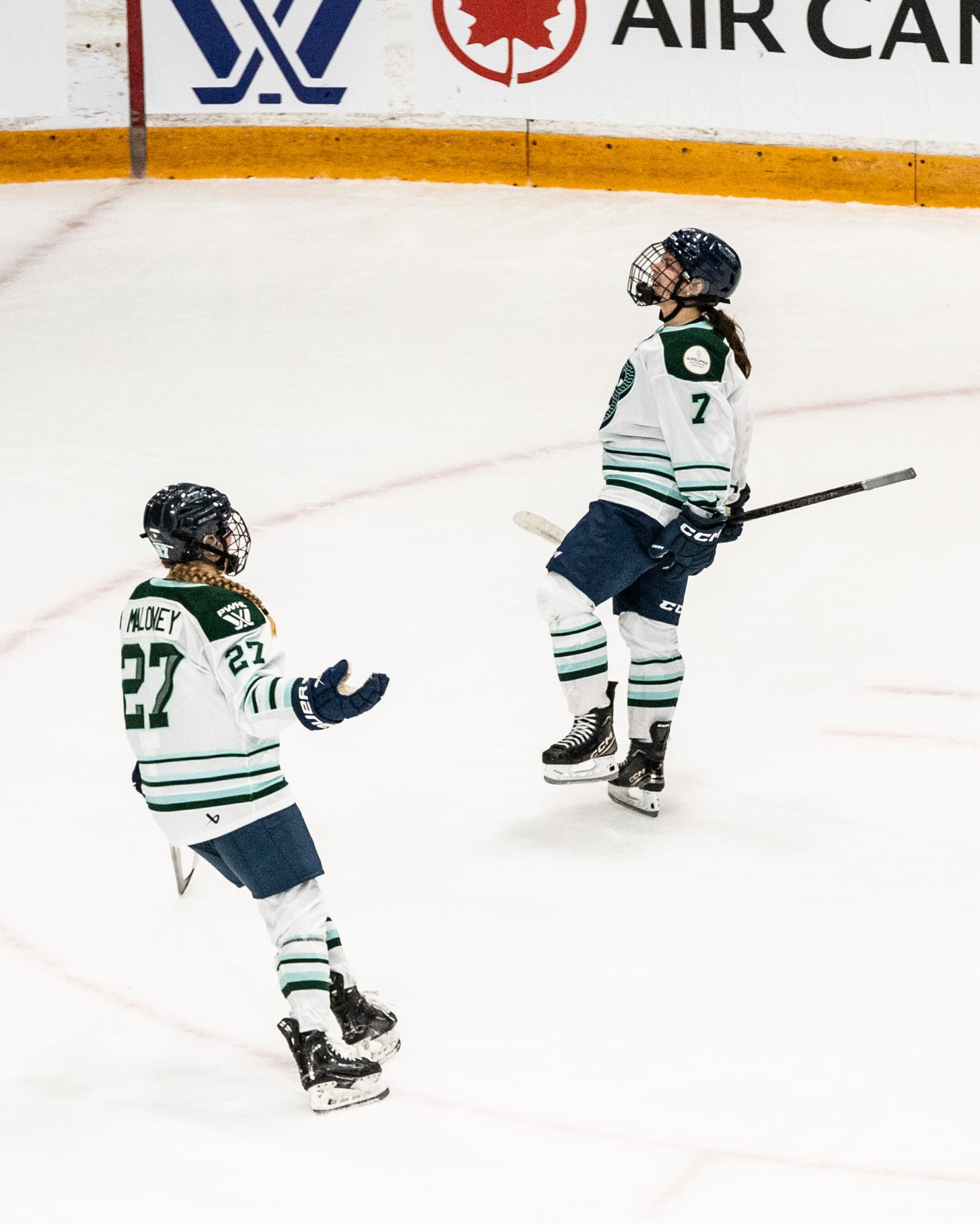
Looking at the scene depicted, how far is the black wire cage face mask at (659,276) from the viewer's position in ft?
12.1

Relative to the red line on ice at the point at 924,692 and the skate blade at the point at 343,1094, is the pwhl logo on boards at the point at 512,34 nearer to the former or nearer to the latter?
the red line on ice at the point at 924,692

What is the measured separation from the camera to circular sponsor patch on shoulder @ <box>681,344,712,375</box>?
364 centimetres

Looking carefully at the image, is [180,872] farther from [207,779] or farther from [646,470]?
[646,470]

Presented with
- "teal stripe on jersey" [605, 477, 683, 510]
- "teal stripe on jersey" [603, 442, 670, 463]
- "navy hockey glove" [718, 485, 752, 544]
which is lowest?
"navy hockey glove" [718, 485, 752, 544]

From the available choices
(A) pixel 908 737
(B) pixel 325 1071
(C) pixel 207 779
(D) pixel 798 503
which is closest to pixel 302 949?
(B) pixel 325 1071

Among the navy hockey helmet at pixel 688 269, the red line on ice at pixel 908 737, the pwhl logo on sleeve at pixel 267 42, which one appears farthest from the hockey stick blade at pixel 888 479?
the pwhl logo on sleeve at pixel 267 42

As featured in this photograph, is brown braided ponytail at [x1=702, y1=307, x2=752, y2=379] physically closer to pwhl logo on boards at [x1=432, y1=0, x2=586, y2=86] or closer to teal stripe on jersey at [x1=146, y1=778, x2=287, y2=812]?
teal stripe on jersey at [x1=146, y1=778, x2=287, y2=812]

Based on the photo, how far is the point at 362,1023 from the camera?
2.96 m

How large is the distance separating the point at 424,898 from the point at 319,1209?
0.93 m

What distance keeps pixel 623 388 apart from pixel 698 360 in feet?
0.64

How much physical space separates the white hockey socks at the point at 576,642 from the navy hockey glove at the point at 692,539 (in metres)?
0.19

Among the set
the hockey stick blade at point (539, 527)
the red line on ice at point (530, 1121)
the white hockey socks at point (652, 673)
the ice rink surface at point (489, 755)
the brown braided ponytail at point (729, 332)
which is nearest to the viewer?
the red line on ice at point (530, 1121)

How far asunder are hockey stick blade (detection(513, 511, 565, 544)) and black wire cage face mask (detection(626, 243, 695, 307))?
0.53m

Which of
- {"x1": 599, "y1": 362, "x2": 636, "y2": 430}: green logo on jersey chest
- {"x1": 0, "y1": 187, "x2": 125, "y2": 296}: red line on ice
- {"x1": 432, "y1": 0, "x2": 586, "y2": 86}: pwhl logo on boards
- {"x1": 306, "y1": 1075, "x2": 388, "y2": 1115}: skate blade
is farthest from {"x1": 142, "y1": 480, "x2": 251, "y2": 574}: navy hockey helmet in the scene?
{"x1": 432, "y1": 0, "x2": 586, "y2": 86}: pwhl logo on boards
